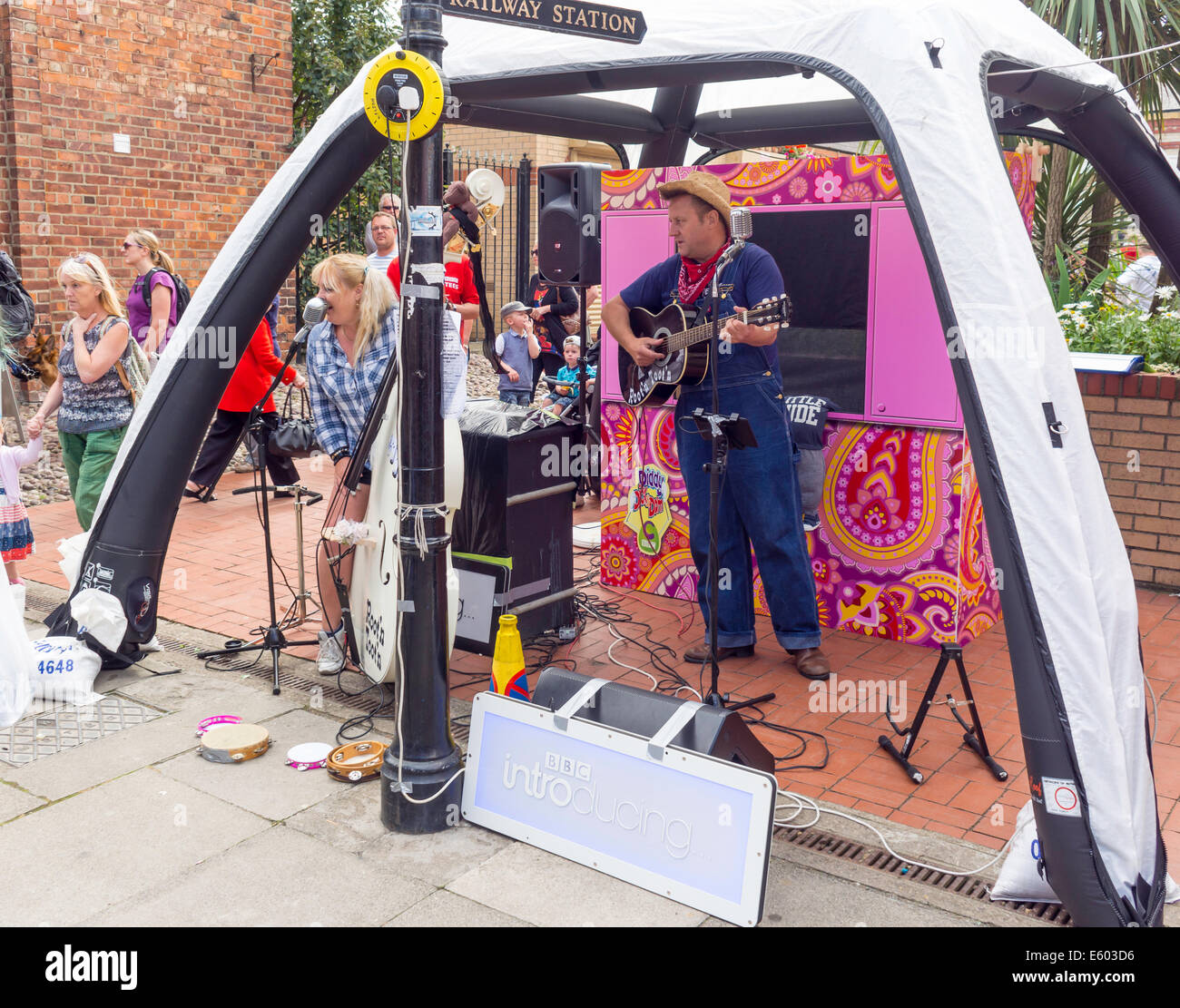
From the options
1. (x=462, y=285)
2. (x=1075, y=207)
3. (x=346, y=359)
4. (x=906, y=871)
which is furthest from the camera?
(x=1075, y=207)

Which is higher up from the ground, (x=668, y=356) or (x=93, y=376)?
(x=668, y=356)

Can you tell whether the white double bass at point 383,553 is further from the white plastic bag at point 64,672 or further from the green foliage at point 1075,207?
the green foliage at point 1075,207

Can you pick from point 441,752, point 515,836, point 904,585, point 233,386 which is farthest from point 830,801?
point 233,386

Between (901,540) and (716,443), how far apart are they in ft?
4.47

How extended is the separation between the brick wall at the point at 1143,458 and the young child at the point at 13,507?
5678 millimetres

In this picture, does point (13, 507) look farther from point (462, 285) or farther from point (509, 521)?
point (462, 285)

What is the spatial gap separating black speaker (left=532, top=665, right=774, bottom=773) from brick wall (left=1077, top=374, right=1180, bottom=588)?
3802 mm

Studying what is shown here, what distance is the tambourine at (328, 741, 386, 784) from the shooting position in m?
4.00

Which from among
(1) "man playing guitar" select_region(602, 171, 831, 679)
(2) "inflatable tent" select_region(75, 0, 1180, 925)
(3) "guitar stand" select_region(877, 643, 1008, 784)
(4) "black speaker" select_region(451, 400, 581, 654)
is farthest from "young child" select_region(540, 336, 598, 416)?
(3) "guitar stand" select_region(877, 643, 1008, 784)

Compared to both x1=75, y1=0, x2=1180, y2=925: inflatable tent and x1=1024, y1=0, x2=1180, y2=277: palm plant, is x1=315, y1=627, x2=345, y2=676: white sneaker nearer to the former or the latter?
x1=75, y1=0, x2=1180, y2=925: inflatable tent

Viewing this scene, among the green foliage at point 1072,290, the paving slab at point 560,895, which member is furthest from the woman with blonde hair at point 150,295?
the green foliage at point 1072,290

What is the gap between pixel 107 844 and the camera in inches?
140

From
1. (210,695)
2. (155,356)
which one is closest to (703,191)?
(210,695)

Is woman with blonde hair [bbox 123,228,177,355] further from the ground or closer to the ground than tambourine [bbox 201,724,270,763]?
further from the ground
